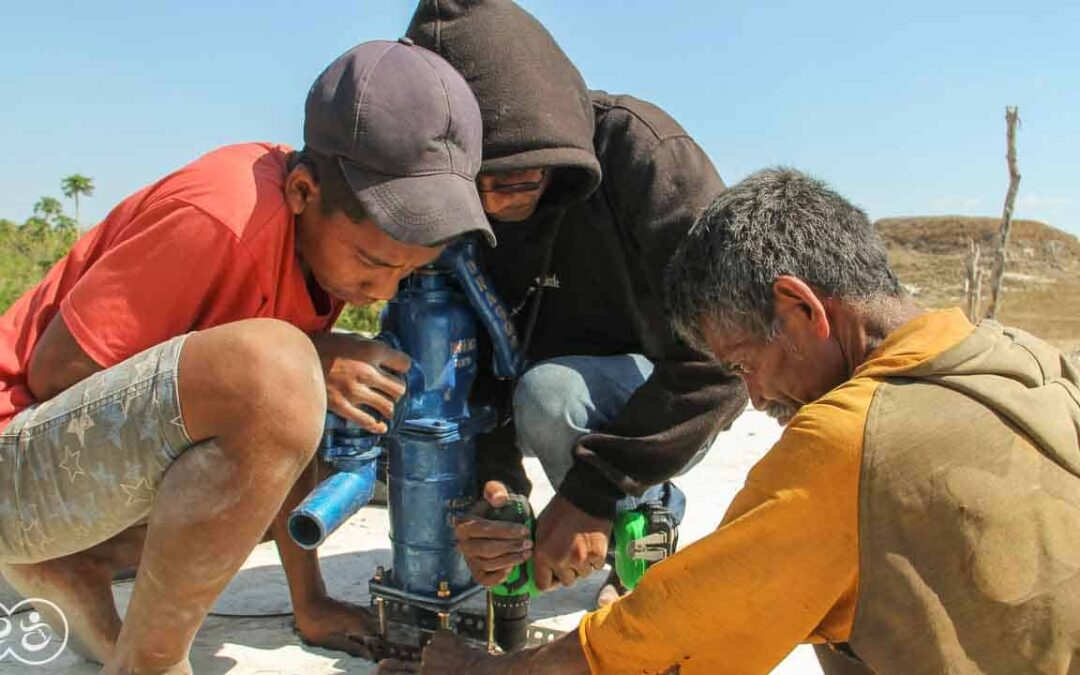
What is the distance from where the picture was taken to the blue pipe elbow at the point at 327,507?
1904 mm

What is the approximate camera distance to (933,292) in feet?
107

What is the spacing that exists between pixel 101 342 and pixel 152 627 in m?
0.53

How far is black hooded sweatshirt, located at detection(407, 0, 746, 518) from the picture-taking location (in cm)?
220

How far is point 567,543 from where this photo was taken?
7.16 ft

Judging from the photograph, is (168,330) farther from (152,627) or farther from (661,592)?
(661,592)

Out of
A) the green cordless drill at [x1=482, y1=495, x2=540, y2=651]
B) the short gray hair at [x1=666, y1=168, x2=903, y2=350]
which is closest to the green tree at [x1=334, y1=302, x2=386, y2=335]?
the green cordless drill at [x1=482, y1=495, x2=540, y2=651]

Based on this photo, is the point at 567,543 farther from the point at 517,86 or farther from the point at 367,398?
the point at 517,86

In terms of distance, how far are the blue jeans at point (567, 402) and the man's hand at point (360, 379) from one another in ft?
1.25

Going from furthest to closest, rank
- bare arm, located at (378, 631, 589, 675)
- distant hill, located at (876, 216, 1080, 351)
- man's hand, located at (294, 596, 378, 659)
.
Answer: distant hill, located at (876, 216, 1080, 351), man's hand, located at (294, 596, 378, 659), bare arm, located at (378, 631, 589, 675)

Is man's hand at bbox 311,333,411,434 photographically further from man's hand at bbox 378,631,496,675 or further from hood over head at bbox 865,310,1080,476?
hood over head at bbox 865,310,1080,476

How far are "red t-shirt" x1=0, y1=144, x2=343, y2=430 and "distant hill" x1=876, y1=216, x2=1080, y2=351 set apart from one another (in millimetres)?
26856

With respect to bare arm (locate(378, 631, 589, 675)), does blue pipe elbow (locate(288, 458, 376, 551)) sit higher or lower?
higher

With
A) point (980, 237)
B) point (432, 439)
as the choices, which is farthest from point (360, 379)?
point (980, 237)

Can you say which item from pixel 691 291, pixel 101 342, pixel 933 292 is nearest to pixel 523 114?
pixel 691 291
